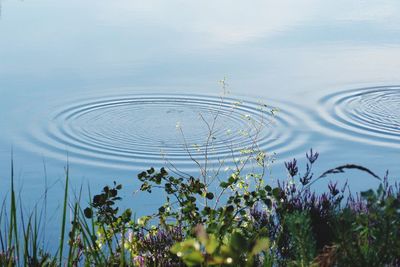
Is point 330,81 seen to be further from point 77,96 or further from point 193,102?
point 77,96

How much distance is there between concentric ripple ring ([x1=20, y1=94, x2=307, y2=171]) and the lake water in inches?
0.6

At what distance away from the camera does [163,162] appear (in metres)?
5.95

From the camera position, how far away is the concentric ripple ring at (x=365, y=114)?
6.62 metres

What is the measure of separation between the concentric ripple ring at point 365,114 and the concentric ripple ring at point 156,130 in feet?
1.18

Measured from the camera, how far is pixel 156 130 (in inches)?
264

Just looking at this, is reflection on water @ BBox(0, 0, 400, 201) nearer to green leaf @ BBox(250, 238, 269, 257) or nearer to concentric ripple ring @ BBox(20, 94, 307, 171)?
concentric ripple ring @ BBox(20, 94, 307, 171)

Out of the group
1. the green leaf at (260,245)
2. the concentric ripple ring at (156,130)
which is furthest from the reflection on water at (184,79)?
the green leaf at (260,245)

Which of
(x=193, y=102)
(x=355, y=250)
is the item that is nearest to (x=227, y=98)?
(x=193, y=102)

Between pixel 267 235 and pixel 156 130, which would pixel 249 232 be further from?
pixel 156 130

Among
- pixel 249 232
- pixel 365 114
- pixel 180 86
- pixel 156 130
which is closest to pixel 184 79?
pixel 180 86

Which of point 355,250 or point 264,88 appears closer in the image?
point 355,250

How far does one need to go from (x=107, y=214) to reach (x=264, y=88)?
13.7 ft

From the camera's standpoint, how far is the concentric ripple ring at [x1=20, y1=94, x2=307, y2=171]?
20.1ft

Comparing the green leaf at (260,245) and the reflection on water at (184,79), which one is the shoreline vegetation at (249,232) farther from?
the reflection on water at (184,79)
